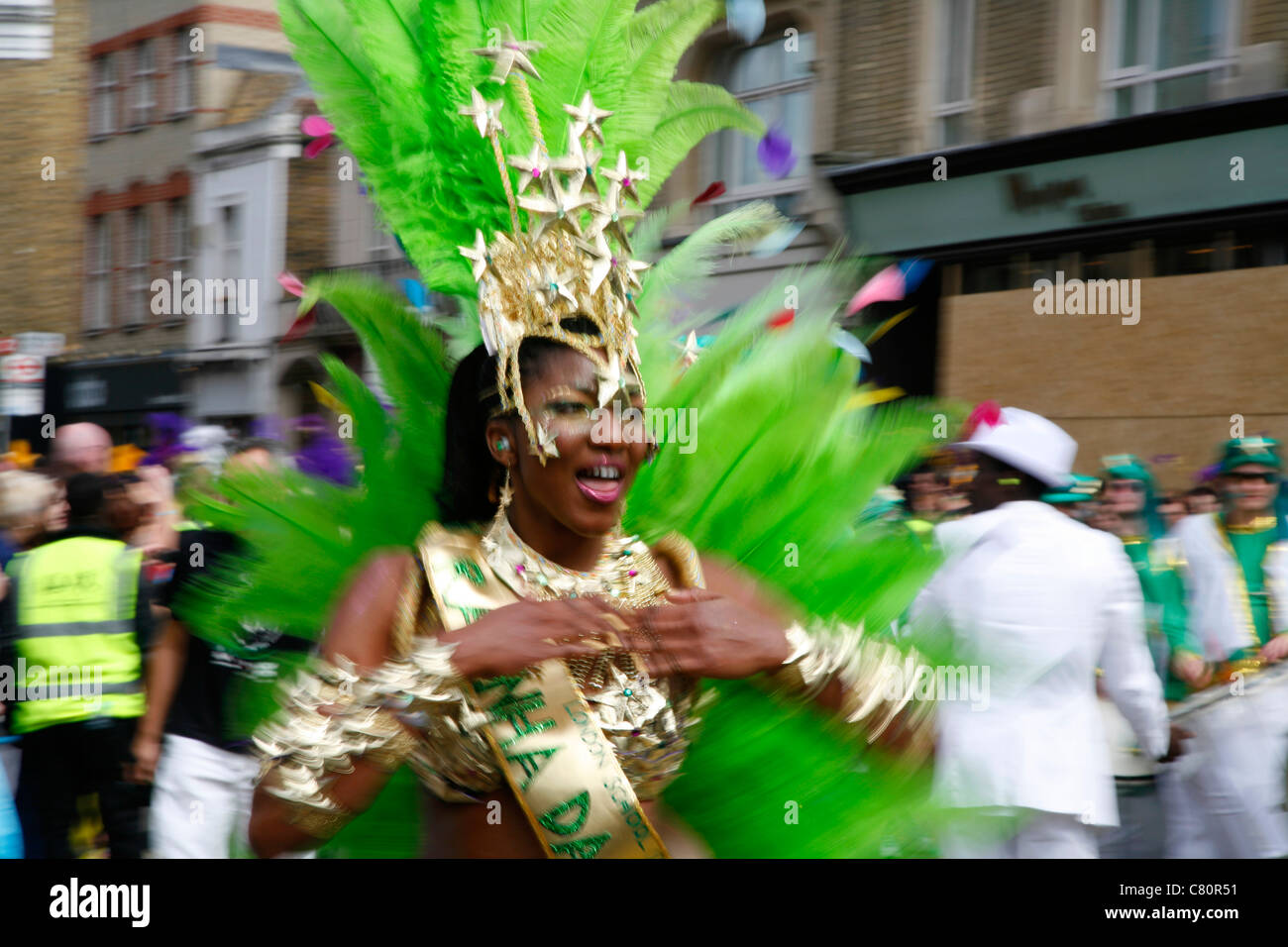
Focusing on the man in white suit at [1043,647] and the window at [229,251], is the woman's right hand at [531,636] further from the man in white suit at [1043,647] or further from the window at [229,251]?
the window at [229,251]

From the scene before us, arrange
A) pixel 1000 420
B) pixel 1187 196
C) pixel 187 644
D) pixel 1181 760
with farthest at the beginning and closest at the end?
1. pixel 1187 196
2. pixel 1181 760
3. pixel 187 644
4. pixel 1000 420

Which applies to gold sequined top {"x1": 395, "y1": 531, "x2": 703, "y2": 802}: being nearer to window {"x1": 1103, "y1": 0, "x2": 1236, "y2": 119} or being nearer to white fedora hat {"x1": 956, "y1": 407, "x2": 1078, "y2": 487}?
white fedora hat {"x1": 956, "y1": 407, "x2": 1078, "y2": 487}

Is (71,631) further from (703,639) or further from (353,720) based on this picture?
(703,639)

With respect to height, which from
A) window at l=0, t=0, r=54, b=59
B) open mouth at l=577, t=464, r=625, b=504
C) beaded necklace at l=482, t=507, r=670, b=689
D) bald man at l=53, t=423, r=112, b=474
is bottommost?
beaded necklace at l=482, t=507, r=670, b=689

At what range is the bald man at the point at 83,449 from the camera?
5109 mm

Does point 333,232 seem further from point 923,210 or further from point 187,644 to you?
point 187,644

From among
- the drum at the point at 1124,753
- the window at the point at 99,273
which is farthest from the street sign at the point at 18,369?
the window at the point at 99,273

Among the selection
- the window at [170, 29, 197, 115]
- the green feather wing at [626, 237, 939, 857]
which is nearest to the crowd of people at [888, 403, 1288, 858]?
the green feather wing at [626, 237, 939, 857]

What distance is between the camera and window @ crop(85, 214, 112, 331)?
21.1m

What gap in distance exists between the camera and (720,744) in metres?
2.14

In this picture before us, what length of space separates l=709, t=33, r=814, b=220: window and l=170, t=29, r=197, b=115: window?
1083 cm

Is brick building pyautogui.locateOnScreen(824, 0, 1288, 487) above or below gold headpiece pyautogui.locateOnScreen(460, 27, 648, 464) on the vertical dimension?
above

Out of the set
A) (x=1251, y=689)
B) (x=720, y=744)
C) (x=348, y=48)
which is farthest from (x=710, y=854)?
(x=1251, y=689)

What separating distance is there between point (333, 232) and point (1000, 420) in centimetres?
1529
